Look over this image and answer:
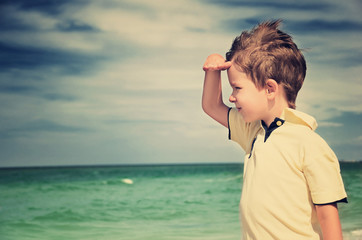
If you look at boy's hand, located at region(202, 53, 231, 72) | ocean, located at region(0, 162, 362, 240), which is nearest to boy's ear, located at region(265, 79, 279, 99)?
boy's hand, located at region(202, 53, 231, 72)

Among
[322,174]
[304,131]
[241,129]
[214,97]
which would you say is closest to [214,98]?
[214,97]

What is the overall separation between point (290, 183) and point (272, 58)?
39 cm

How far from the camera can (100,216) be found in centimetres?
816

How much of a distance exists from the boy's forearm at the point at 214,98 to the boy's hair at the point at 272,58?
0.60 ft

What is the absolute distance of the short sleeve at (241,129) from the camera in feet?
5.26

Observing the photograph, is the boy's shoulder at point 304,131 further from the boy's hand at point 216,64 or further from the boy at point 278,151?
the boy's hand at point 216,64

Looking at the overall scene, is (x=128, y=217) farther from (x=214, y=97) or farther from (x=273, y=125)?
(x=273, y=125)

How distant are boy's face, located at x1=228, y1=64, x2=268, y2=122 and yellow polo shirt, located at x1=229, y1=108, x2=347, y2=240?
8 centimetres

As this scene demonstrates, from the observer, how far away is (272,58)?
4.70 ft

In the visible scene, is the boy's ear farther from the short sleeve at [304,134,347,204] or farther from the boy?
the short sleeve at [304,134,347,204]

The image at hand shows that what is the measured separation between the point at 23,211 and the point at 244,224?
26.9 feet

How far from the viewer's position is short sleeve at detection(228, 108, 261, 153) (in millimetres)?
1602

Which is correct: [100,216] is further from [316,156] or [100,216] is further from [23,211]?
[316,156]

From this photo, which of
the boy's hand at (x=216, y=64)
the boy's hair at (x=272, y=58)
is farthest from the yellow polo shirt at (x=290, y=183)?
the boy's hand at (x=216, y=64)
